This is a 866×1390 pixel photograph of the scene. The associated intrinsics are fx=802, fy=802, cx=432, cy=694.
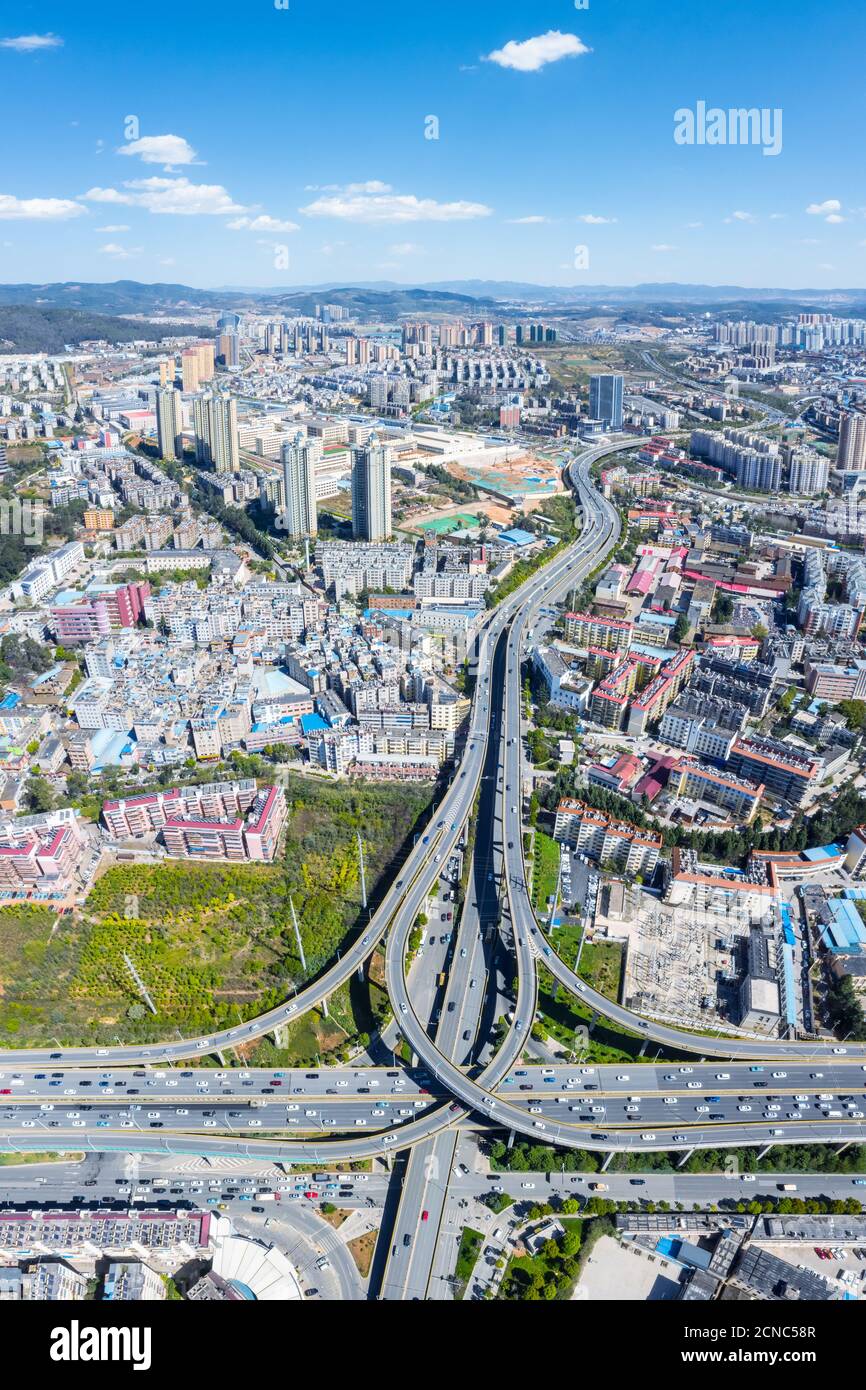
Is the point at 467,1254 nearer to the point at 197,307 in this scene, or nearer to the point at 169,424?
the point at 169,424

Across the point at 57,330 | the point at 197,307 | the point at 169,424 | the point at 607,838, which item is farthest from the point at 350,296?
the point at 607,838

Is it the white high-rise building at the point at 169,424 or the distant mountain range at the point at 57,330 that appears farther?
the distant mountain range at the point at 57,330

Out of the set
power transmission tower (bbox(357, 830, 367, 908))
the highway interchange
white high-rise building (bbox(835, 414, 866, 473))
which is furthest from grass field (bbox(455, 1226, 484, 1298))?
white high-rise building (bbox(835, 414, 866, 473))

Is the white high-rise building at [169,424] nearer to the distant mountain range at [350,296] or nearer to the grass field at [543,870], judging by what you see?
the grass field at [543,870]

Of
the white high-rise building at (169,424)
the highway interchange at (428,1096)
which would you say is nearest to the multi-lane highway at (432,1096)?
the highway interchange at (428,1096)

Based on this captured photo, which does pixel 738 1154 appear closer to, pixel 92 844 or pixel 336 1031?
pixel 336 1031

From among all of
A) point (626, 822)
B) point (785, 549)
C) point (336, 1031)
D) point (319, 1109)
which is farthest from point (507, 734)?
point (785, 549)
